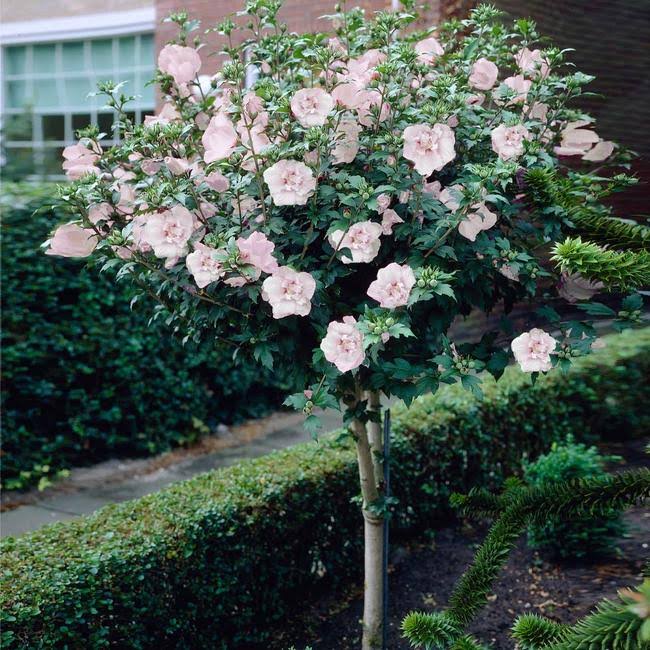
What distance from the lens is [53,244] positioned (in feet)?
8.07

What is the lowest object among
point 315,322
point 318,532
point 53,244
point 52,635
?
point 318,532

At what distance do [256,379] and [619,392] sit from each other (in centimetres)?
310

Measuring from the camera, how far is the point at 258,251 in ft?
7.23

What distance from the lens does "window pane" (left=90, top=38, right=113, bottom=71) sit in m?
10.1

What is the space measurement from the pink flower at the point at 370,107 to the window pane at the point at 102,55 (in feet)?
27.8

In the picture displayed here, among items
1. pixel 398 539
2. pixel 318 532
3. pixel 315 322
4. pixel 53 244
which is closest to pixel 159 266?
pixel 53 244

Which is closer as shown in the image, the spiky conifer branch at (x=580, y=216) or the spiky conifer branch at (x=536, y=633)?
the spiky conifer branch at (x=536, y=633)

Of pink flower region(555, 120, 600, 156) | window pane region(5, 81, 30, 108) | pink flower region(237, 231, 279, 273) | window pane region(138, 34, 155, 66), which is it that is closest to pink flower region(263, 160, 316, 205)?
pink flower region(237, 231, 279, 273)

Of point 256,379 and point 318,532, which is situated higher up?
point 318,532

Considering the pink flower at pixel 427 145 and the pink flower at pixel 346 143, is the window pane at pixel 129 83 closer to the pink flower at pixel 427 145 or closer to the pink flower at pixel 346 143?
the pink flower at pixel 346 143

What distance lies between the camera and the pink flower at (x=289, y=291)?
7.19 ft

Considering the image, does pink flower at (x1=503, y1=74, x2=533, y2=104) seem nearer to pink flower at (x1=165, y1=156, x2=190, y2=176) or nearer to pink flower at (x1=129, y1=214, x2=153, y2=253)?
pink flower at (x1=165, y1=156, x2=190, y2=176)

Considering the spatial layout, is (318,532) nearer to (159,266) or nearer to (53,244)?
(159,266)

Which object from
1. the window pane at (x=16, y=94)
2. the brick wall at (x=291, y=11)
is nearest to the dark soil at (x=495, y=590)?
the brick wall at (x=291, y=11)
